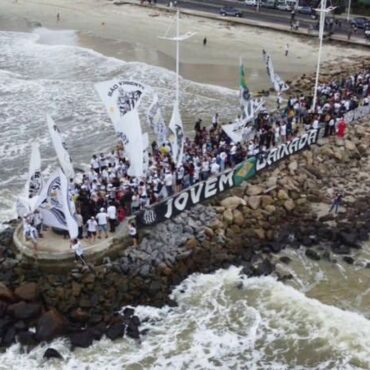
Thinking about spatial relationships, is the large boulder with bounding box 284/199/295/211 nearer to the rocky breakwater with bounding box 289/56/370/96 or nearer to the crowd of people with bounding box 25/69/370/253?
the crowd of people with bounding box 25/69/370/253

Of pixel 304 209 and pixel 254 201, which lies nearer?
pixel 254 201

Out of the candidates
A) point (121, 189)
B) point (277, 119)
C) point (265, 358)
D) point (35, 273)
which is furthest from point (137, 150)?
point (277, 119)

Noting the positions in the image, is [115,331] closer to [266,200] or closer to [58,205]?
[58,205]

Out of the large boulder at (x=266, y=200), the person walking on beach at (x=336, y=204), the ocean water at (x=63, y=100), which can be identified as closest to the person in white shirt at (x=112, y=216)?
the ocean water at (x=63, y=100)

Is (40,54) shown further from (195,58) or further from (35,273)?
(35,273)

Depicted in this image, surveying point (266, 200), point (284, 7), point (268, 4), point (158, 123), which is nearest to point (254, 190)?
point (266, 200)
